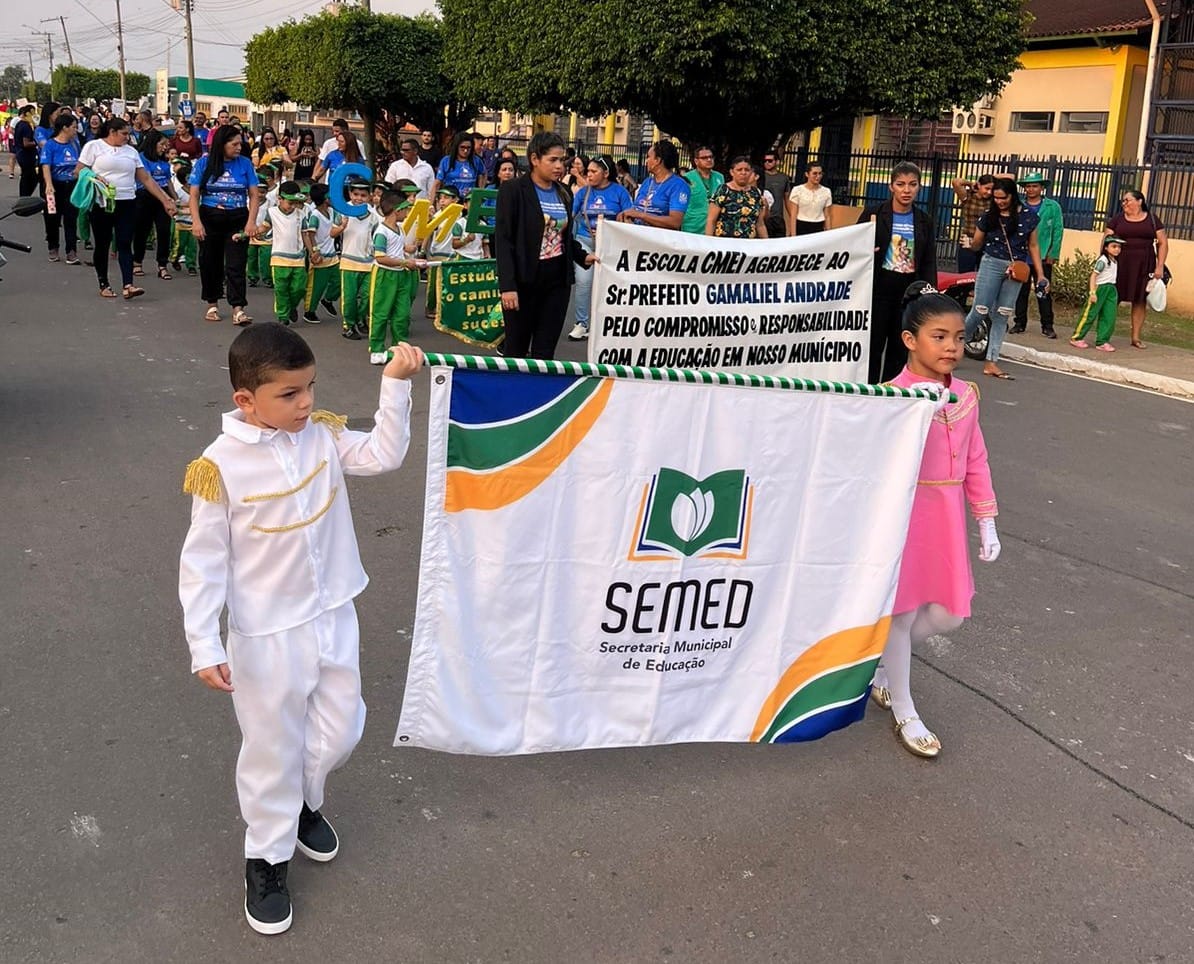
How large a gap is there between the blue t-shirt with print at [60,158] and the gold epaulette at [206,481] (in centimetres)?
1342

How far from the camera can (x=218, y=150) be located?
10.9 metres

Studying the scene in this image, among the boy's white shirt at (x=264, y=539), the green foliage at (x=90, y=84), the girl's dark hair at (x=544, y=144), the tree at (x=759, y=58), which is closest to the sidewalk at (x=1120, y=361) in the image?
the tree at (x=759, y=58)

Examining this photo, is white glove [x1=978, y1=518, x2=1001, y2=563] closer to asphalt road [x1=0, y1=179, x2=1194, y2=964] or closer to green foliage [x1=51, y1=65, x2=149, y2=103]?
asphalt road [x1=0, y1=179, x2=1194, y2=964]

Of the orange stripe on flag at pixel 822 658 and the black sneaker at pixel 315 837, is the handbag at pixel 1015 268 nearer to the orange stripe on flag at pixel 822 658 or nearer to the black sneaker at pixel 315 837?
the orange stripe on flag at pixel 822 658

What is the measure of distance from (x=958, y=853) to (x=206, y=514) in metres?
2.27

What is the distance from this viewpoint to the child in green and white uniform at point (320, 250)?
36.8ft

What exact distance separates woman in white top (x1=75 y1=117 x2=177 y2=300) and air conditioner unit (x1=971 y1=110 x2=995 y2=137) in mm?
21563

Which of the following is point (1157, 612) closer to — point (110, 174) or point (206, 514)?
point (206, 514)

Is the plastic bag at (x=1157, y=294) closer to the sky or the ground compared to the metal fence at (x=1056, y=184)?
closer to the ground

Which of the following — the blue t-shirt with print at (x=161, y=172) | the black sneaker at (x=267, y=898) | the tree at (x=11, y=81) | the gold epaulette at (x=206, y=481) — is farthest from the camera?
the tree at (x=11, y=81)

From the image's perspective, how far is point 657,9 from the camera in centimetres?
1650

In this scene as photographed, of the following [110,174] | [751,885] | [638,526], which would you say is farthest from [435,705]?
[110,174]

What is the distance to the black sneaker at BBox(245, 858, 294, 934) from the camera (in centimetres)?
294

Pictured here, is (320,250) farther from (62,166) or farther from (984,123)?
(984,123)
